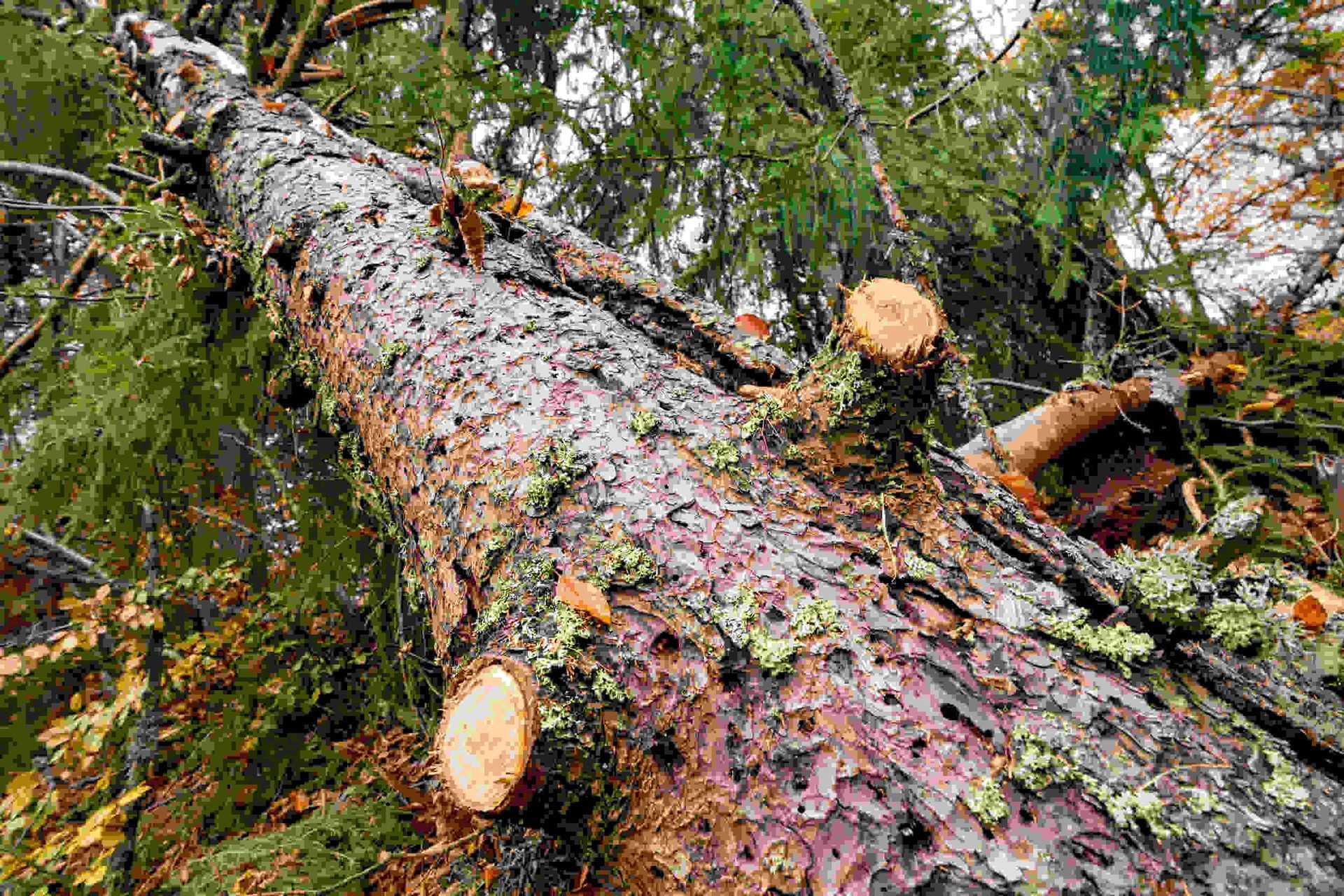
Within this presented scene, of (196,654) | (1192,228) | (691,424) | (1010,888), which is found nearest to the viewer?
(1010,888)

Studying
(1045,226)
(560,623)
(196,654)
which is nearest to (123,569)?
(196,654)

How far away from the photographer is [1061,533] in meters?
1.05

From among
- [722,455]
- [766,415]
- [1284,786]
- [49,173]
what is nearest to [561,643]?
[722,455]

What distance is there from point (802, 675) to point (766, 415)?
46cm

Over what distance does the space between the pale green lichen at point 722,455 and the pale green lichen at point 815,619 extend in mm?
282

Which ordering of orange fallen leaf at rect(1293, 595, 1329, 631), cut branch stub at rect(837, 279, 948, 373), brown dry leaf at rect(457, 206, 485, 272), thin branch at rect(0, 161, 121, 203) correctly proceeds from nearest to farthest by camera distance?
cut branch stub at rect(837, 279, 948, 373), orange fallen leaf at rect(1293, 595, 1329, 631), brown dry leaf at rect(457, 206, 485, 272), thin branch at rect(0, 161, 121, 203)

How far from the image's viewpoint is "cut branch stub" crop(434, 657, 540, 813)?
2.37 ft

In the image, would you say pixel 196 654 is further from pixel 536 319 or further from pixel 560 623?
pixel 560 623

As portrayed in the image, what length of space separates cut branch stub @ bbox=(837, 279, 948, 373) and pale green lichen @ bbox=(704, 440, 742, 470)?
0.26m

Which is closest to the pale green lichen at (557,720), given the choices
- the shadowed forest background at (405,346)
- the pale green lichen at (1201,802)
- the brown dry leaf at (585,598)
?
the brown dry leaf at (585,598)

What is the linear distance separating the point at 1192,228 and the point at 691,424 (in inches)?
431

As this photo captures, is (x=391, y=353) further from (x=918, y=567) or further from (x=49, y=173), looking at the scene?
(x=49, y=173)

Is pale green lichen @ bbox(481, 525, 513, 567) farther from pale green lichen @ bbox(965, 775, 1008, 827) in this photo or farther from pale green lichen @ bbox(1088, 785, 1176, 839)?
pale green lichen @ bbox(1088, 785, 1176, 839)

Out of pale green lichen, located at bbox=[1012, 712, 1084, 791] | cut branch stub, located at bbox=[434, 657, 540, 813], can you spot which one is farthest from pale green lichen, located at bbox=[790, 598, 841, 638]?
cut branch stub, located at bbox=[434, 657, 540, 813]
